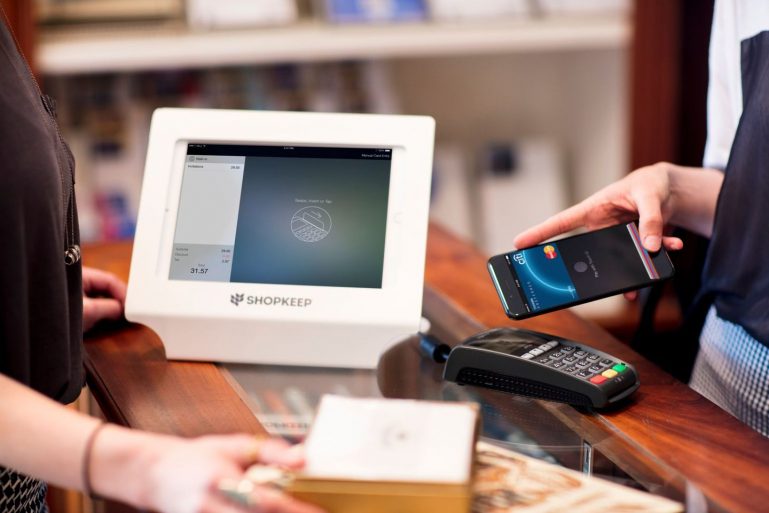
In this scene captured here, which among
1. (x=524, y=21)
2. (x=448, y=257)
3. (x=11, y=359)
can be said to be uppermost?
(x=524, y=21)

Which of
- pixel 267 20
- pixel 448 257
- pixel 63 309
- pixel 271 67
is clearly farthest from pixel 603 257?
pixel 271 67

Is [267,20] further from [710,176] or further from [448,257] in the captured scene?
[710,176]

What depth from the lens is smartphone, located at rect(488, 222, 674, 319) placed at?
0.98 meters

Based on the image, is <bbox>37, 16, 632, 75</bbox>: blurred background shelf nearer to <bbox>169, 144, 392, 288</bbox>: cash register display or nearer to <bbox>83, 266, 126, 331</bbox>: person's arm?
<bbox>83, 266, 126, 331</bbox>: person's arm

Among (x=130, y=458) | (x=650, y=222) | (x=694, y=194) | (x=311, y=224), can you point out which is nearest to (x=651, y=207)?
(x=650, y=222)

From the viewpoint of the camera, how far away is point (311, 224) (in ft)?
3.37

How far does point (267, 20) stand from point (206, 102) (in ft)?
0.96

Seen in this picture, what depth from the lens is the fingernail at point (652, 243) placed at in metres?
0.99

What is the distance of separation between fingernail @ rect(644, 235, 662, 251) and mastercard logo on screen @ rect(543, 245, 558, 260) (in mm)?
93

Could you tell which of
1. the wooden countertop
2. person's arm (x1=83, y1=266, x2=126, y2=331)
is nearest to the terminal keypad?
the wooden countertop

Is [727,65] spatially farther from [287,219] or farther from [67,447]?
[67,447]

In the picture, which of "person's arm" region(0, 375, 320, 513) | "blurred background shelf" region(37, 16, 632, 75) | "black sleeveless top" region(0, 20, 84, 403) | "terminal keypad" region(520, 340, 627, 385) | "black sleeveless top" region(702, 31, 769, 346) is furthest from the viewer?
"blurred background shelf" region(37, 16, 632, 75)

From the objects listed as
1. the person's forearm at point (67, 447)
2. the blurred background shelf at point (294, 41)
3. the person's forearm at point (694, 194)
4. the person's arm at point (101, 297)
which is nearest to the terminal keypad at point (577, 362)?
the person's forearm at point (694, 194)

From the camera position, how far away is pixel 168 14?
200 cm
